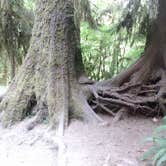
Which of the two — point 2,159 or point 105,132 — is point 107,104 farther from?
point 2,159

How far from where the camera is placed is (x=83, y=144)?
5.08 metres

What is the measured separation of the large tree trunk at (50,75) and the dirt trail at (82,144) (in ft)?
1.11

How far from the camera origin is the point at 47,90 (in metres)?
6.20

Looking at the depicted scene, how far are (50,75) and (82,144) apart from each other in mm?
1654

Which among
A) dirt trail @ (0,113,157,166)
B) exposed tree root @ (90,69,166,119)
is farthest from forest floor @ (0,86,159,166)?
exposed tree root @ (90,69,166,119)

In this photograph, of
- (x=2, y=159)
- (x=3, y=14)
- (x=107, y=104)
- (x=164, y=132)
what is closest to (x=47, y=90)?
(x=107, y=104)

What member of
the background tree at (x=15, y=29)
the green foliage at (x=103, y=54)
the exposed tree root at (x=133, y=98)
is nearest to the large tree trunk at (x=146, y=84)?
the exposed tree root at (x=133, y=98)

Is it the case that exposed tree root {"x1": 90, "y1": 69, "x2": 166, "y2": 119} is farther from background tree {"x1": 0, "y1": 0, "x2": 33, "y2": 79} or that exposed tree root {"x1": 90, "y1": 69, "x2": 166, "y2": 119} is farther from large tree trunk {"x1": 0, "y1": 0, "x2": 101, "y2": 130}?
background tree {"x1": 0, "y1": 0, "x2": 33, "y2": 79}

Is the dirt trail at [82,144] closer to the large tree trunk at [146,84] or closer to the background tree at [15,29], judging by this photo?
the large tree trunk at [146,84]

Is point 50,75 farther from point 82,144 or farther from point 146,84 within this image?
point 146,84

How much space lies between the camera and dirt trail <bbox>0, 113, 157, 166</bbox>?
4.53m

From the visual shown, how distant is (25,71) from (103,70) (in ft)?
14.2

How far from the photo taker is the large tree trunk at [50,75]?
6117 mm

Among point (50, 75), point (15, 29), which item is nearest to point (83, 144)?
point (50, 75)
